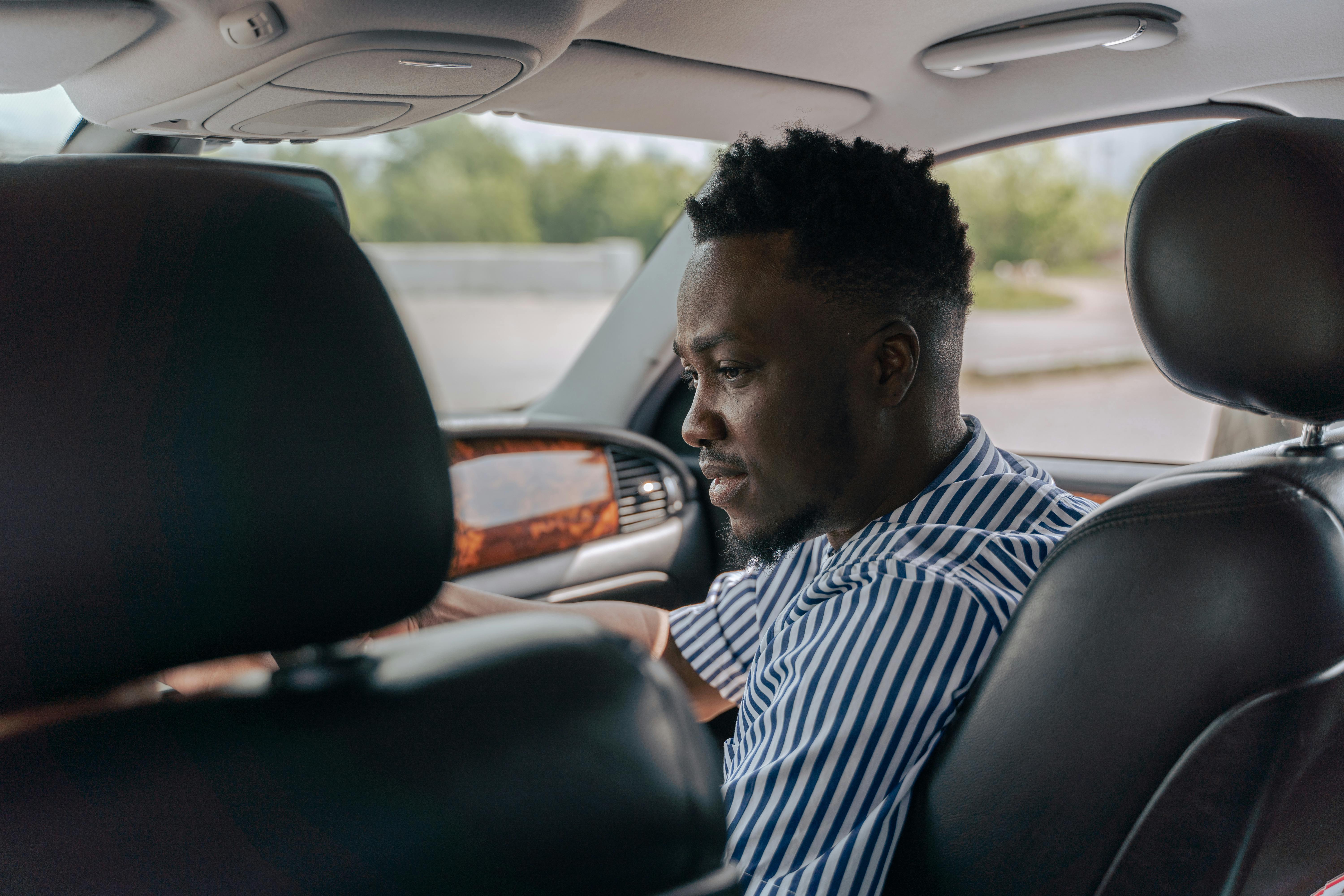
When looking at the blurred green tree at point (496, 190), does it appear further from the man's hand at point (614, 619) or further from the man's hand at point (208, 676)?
the man's hand at point (208, 676)

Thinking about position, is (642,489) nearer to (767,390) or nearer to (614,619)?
(614,619)

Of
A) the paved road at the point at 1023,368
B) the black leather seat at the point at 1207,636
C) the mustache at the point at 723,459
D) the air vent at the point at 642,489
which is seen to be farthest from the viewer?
the paved road at the point at 1023,368

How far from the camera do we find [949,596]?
1177 millimetres

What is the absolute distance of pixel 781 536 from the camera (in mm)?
1512

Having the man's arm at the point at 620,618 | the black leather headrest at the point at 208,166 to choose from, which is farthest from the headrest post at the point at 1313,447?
the man's arm at the point at 620,618

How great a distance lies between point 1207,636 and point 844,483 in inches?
21.7

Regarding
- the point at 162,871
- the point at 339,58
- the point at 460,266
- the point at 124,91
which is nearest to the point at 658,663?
the point at 162,871

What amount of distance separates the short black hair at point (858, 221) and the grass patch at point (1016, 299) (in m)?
1.08

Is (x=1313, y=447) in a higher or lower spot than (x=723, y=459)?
higher

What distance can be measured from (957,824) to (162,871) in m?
0.80

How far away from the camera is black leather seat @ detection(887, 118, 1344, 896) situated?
0.97 metres

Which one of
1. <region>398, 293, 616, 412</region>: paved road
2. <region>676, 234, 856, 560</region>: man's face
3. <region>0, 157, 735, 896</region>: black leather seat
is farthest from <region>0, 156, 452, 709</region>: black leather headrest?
<region>398, 293, 616, 412</region>: paved road

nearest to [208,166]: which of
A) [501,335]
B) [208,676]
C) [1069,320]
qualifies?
[208,676]

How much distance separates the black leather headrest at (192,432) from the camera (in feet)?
2.11
